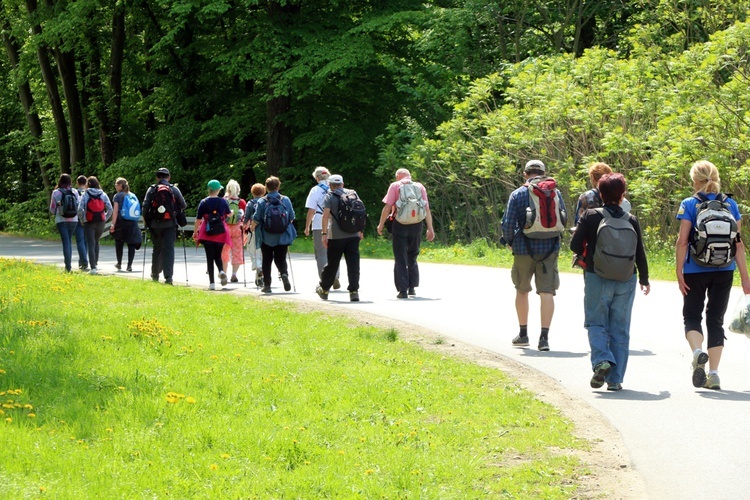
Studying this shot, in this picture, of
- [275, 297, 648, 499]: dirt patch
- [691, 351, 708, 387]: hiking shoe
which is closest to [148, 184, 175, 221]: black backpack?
[275, 297, 648, 499]: dirt patch

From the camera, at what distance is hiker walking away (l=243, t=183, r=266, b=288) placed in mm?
17500

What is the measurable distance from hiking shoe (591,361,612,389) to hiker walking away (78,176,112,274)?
13455 mm

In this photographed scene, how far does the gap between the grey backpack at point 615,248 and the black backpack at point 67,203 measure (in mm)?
13097

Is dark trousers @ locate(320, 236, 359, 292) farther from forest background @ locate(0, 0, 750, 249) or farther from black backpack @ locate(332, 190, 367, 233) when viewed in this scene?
forest background @ locate(0, 0, 750, 249)

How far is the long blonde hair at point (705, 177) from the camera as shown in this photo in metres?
9.02

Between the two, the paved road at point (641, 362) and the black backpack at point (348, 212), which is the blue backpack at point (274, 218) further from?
the black backpack at point (348, 212)

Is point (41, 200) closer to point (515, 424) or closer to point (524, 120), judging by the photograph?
point (524, 120)

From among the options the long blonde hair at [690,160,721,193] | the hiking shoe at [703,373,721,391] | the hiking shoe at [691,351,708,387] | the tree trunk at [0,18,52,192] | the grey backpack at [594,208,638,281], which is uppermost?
the tree trunk at [0,18,52,192]

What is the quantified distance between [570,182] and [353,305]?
777cm

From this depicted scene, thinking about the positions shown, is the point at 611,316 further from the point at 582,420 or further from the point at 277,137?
the point at 277,137

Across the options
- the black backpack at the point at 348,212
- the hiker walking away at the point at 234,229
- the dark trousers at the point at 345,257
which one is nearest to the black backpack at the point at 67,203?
the hiker walking away at the point at 234,229

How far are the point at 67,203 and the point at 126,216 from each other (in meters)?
1.52

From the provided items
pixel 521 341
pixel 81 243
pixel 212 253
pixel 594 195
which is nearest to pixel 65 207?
pixel 81 243

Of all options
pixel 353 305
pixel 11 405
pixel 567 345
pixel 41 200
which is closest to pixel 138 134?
pixel 41 200
